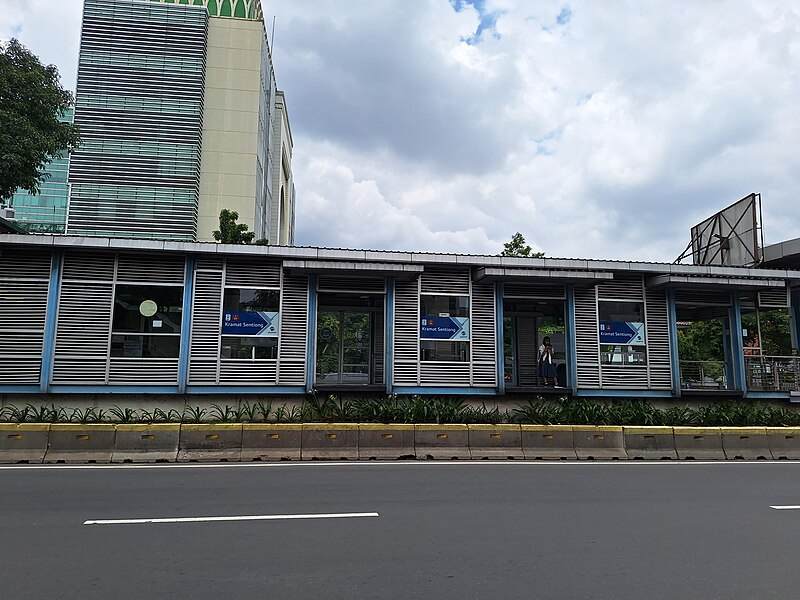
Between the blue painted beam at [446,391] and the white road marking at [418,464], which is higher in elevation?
the blue painted beam at [446,391]

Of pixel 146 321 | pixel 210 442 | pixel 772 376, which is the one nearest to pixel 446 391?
pixel 210 442

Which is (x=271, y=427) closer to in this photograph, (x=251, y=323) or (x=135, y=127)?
(x=251, y=323)

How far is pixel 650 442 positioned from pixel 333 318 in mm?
8121

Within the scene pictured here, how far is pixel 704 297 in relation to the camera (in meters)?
16.9

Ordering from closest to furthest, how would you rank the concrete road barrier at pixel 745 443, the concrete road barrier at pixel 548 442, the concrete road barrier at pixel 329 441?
the concrete road barrier at pixel 329 441 < the concrete road barrier at pixel 548 442 < the concrete road barrier at pixel 745 443

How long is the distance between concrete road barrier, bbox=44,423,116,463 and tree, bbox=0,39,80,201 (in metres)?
10.2

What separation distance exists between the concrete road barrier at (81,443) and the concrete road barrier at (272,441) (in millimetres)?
2465

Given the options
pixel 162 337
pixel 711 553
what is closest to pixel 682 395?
pixel 711 553

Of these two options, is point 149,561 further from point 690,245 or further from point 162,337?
point 690,245

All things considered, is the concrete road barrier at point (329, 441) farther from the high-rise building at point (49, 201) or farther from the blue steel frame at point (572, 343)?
the high-rise building at point (49, 201)

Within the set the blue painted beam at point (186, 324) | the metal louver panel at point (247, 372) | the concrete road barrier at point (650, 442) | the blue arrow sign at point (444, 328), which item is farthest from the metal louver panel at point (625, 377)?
the blue painted beam at point (186, 324)

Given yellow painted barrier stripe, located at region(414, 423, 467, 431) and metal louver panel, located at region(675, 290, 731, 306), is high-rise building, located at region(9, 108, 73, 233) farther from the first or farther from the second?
metal louver panel, located at region(675, 290, 731, 306)

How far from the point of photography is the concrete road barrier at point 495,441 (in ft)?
40.9

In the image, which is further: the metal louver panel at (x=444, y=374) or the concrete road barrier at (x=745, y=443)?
the metal louver panel at (x=444, y=374)
